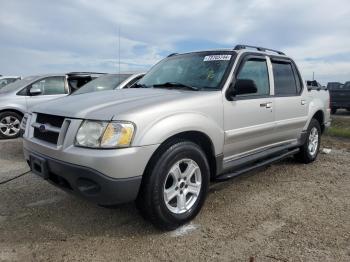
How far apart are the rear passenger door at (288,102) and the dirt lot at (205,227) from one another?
0.75m

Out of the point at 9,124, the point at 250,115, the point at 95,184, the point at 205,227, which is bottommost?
the point at 205,227

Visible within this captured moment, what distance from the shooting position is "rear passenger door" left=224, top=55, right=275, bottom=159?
399 centimetres

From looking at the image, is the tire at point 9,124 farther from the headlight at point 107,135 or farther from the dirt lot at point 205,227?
the headlight at point 107,135

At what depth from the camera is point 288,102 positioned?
16.6 ft

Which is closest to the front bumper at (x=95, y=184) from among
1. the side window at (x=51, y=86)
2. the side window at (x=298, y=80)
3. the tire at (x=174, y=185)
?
the tire at (x=174, y=185)

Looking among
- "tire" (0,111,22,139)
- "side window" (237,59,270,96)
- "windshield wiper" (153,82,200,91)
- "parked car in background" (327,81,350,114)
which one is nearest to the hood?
"windshield wiper" (153,82,200,91)

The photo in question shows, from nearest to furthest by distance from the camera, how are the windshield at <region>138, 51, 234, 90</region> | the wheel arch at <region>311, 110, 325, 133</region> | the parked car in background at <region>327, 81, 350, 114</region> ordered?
the windshield at <region>138, 51, 234, 90</region>
the wheel arch at <region>311, 110, 325, 133</region>
the parked car in background at <region>327, 81, 350, 114</region>

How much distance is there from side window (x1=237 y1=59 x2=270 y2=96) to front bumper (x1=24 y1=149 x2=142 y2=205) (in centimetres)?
197

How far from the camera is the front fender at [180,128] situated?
3072mm

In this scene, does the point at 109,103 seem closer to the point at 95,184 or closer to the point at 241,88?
the point at 95,184

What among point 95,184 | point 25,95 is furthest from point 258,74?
A: point 25,95

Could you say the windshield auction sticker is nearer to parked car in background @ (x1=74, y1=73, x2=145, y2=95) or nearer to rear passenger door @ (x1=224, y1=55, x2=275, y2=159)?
rear passenger door @ (x1=224, y1=55, x2=275, y2=159)

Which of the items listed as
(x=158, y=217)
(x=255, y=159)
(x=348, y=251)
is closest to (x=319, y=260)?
(x=348, y=251)

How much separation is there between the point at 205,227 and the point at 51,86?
6.72m
